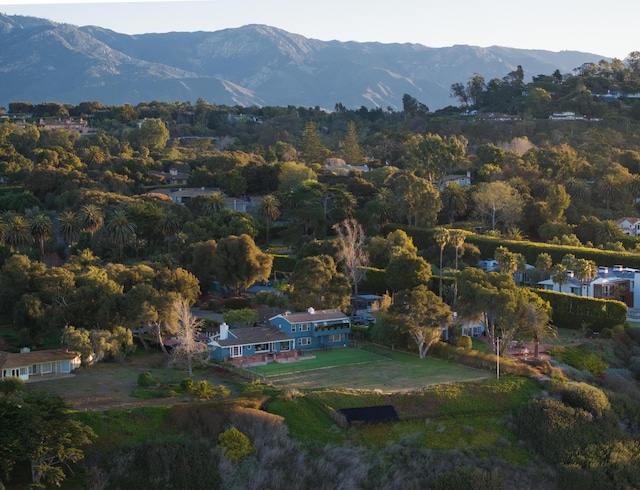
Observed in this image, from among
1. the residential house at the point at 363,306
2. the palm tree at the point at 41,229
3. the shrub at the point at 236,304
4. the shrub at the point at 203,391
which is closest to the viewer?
the shrub at the point at 203,391

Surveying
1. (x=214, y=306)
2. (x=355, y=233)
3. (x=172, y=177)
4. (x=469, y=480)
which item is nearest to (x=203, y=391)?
(x=469, y=480)

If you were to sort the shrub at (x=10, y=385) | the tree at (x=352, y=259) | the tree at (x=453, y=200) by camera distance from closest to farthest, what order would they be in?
the shrub at (x=10, y=385) → the tree at (x=352, y=259) → the tree at (x=453, y=200)

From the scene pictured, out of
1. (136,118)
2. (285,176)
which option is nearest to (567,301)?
(285,176)

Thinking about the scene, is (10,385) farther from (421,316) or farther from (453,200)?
(453,200)

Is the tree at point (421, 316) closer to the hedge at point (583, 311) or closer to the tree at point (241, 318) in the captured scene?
the tree at point (241, 318)

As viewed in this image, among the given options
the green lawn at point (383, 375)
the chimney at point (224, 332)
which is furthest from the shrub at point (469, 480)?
the chimney at point (224, 332)

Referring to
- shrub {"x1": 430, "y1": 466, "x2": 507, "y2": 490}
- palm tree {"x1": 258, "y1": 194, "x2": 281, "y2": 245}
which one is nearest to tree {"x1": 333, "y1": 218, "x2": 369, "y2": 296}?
palm tree {"x1": 258, "y1": 194, "x2": 281, "y2": 245}
